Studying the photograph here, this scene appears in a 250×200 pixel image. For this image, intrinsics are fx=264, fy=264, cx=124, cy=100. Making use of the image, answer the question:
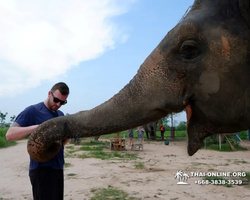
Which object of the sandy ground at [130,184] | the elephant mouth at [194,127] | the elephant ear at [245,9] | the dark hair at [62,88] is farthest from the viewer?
the sandy ground at [130,184]

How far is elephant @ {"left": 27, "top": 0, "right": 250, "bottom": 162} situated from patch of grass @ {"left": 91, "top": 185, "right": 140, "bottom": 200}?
406 centimetres

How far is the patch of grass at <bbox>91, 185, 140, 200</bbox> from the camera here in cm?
562

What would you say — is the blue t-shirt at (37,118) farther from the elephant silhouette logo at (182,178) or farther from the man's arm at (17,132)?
the elephant silhouette logo at (182,178)

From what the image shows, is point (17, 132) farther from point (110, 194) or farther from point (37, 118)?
point (110, 194)

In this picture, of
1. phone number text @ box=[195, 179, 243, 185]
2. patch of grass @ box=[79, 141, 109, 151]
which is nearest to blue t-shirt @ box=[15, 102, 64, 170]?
phone number text @ box=[195, 179, 243, 185]

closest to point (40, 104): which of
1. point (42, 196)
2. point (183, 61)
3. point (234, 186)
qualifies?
point (42, 196)

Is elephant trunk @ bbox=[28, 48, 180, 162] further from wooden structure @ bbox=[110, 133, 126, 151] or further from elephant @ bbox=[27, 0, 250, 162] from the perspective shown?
wooden structure @ bbox=[110, 133, 126, 151]

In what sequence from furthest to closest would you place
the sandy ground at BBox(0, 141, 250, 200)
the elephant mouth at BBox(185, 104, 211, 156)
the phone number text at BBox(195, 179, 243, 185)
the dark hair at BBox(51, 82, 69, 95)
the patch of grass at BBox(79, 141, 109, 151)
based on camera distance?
the patch of grass at BBox(79, 141, 109, 151) < the phone number text at BBox(195, 179, 243, 185) < the sandy ground at BBox(0, 141, 250, 200) < the dark hair at BBox(51, 82, 69, 95) < the elephant mouth at BBox(185, 104, 211, 156)

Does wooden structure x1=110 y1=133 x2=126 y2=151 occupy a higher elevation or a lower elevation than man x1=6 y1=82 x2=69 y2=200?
lower

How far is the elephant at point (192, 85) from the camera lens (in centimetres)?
176

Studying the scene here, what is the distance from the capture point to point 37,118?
9.86 ft

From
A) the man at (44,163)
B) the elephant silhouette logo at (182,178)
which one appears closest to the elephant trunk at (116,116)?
the man at (44,163)

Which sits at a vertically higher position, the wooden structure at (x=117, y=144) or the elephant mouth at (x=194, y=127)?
the elephant mouth at (x=194, y=127)

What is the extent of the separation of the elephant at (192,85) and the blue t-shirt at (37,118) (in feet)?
3.46
